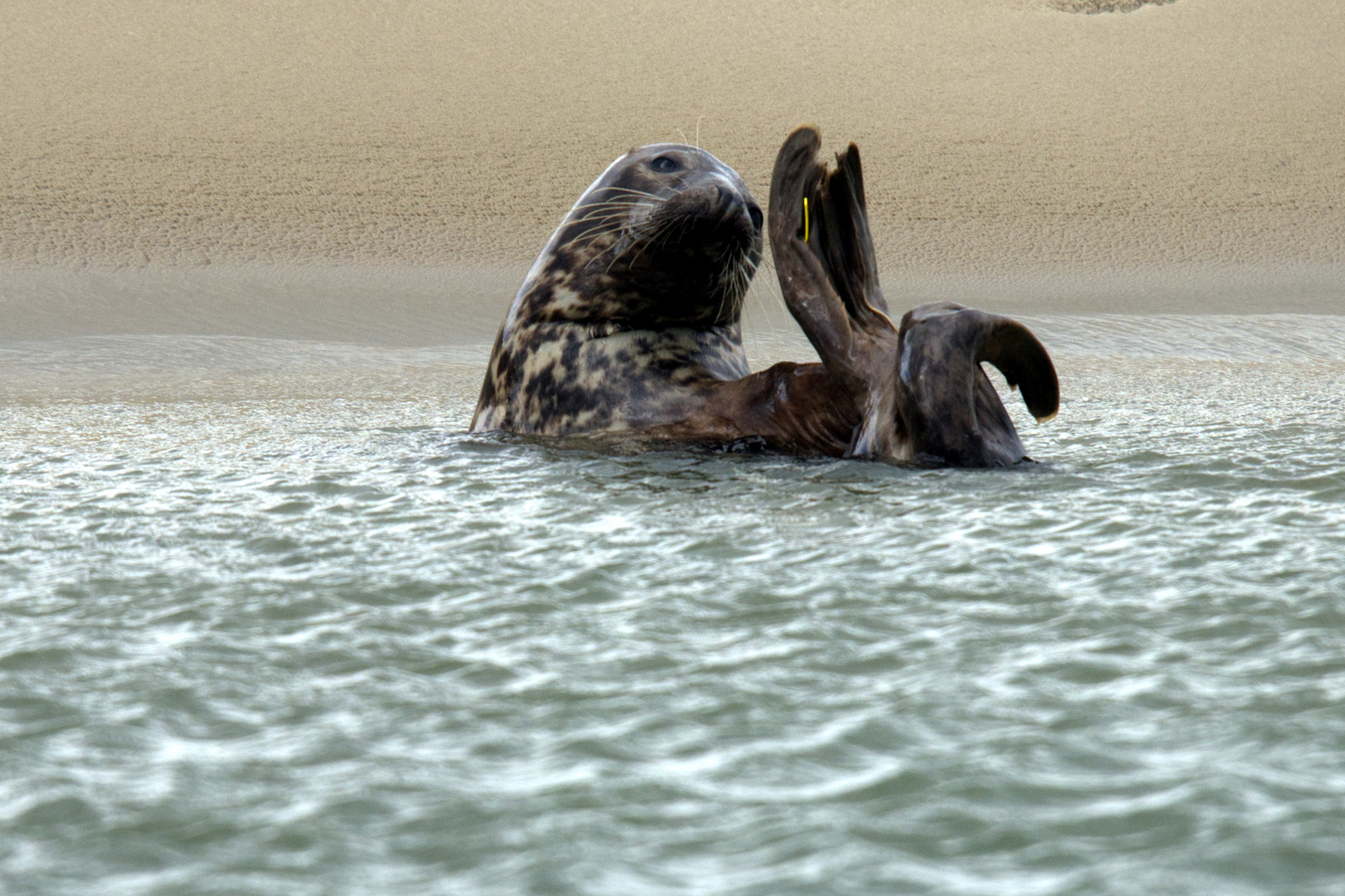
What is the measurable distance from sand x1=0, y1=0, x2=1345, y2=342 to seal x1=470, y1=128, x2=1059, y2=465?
5661mm

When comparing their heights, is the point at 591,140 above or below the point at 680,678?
above

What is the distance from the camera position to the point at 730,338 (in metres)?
4.53

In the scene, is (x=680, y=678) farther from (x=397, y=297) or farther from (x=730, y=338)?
(x=397, y=297)

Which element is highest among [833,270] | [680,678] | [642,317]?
[833,270]

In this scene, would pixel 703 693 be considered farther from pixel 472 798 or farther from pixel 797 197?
pixel 797 197

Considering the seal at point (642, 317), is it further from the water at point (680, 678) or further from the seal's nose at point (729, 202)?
the water at point (680, 678)

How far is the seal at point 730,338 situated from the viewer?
3.32m

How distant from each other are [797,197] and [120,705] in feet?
7.68

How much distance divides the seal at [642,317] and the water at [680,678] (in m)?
0.36

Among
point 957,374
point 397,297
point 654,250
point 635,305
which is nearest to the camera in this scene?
point 957,374

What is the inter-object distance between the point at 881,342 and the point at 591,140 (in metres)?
12.4

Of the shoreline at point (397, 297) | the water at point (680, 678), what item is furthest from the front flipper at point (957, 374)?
the shoreline at point (397, 297)

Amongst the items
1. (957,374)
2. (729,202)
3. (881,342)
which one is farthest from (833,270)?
(957,374)

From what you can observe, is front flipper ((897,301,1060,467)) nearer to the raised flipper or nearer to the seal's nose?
the raised flipper
